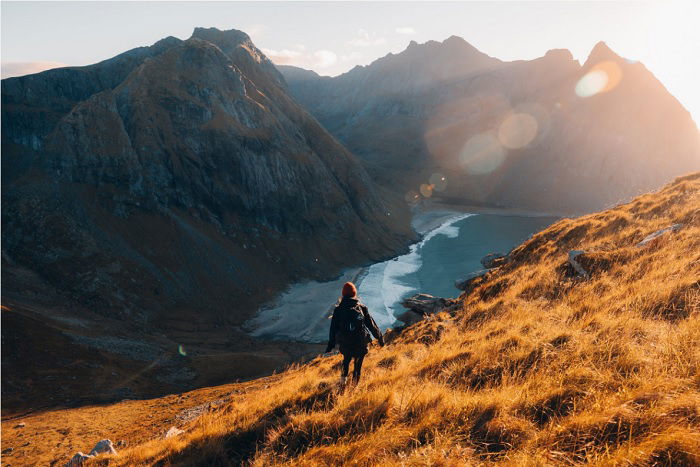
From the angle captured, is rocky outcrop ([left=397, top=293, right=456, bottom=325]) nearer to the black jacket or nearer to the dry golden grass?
the dry golden grass

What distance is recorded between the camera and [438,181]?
17375 cm

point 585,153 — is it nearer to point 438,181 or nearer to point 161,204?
point 438,181

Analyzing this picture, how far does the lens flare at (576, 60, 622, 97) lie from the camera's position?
172 metres

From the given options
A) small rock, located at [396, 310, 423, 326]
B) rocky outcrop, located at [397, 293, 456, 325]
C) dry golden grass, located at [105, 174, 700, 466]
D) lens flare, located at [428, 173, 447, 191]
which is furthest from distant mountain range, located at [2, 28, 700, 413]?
lens flare, located at [428, 173, 447, 191]

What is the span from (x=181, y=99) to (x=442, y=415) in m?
84.0

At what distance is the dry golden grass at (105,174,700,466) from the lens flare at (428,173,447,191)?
166m

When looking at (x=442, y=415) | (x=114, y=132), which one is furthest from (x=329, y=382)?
(x=114, y=132)

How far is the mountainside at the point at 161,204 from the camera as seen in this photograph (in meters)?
47.3

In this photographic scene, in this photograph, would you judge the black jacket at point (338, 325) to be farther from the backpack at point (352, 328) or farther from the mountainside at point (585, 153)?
the mountainside at point (585, 153)

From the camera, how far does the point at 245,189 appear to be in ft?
257

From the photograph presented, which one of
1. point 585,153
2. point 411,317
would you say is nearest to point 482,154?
point 585,153

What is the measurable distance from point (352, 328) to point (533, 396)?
3.86 metres

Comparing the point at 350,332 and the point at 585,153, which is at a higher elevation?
the point at 585,153

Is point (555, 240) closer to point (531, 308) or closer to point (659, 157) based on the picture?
point (531, 308)
